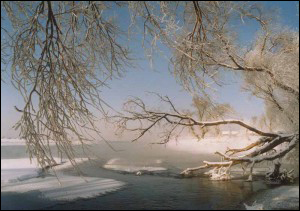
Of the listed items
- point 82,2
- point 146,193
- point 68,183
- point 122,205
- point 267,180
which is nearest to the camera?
point 82,2

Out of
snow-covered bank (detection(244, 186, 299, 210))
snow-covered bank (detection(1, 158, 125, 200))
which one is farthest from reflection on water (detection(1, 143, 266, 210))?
snow-covered bank (detection(1, 158, 125, 200))

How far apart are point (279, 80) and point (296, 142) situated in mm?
2199

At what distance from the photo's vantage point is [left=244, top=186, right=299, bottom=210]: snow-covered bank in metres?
7.84

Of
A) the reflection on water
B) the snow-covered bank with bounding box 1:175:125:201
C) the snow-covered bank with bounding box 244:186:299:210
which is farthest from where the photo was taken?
the snow-covered bank with bounding box 1:175:125:201

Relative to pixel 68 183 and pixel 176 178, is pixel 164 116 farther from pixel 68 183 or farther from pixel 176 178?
pixel 68 183

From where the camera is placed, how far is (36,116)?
2.87 m

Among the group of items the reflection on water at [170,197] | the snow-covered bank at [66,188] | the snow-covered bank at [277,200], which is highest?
the snow-covered bank at [66,188]

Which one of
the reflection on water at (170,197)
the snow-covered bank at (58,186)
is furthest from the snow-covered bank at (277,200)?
the snow-covered bank at (58,186)

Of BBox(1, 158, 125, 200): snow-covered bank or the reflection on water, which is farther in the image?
BBox(1, 158, 125, 200): snow-covered bank

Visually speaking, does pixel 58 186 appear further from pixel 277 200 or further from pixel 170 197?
pixel 277 200

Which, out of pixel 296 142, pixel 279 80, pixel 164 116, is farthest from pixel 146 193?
pixel 279 80

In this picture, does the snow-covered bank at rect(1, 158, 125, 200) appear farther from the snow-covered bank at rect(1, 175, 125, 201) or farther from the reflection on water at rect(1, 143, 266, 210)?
the reflection on water at rect(1, 143, 266, 210)

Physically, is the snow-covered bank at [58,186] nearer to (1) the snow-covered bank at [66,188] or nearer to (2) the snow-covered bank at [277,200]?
(1) the snow-covered bank at [66,188]

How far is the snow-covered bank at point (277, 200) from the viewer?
7844 mm
